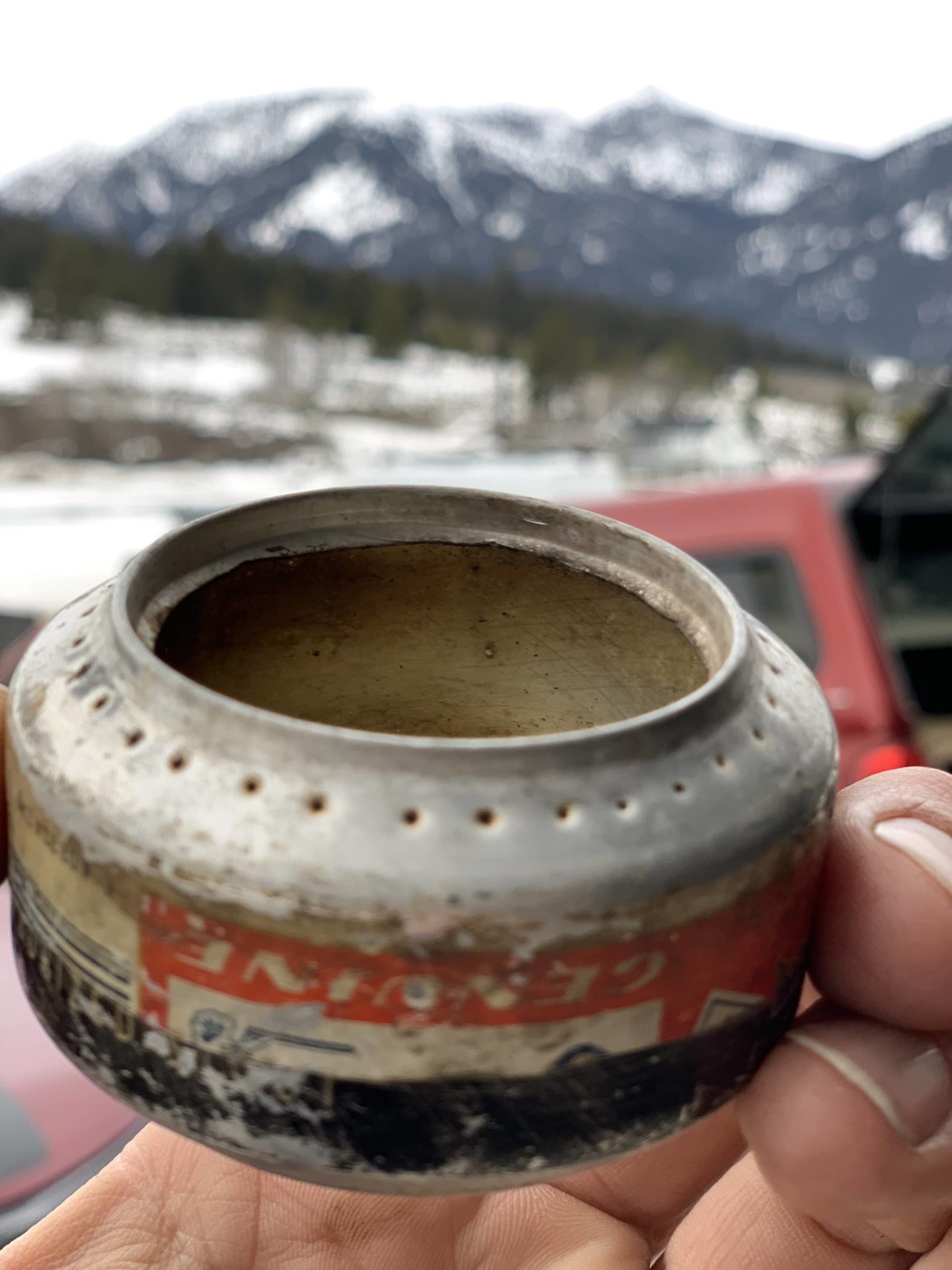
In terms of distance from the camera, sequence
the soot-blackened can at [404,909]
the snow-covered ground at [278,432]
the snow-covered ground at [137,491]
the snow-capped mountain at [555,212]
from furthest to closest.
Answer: the snow-capped mountain at [555,212], the snow-covered ground at [278,432], the snow-covered ground at [137,491], the soot-blackened can at [404,909]

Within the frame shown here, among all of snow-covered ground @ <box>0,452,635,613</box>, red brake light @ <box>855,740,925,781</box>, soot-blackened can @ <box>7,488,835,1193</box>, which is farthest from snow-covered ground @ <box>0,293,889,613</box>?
soot-blackened can @ <box>7,488,835,1193</box>

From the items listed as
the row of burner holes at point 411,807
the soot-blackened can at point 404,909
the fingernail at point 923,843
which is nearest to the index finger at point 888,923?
the fingernail at point 923,843

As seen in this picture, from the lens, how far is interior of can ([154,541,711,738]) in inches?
50.9

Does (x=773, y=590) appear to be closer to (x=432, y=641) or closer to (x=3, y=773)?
(x=432, y=641)

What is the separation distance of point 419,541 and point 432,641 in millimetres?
181

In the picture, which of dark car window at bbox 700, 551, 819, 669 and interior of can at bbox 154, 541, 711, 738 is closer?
interior of can at bbox 154, 541, 711, 738

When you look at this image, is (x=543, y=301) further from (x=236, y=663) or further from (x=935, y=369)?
(x=236, y=663)

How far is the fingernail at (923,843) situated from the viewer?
1.22m

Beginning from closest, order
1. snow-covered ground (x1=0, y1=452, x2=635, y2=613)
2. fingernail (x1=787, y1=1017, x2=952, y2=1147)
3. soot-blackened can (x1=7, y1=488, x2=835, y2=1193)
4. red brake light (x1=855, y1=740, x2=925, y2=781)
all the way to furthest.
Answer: soot-blackened can (x1=7, y1=488, x2=835, y2=1193), fingernail (x1=787, y1=1017, x2=952, y2=1147), red brake light (x1=855, y1=740, x2=925, y2=781), snow-covered ground (x1=0, y1=452, x2=635, y2=613)

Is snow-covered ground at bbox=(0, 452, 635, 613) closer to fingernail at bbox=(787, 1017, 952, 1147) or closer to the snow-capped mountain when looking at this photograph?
fingernail at bbox=(787, 1017, 952, 1147)

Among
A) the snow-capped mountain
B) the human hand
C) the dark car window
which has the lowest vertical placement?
the snow-capped mountain

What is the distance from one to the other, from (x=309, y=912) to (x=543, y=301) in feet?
133

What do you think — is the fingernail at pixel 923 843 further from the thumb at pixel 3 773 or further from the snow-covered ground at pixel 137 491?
the thumb at pixel 3 773

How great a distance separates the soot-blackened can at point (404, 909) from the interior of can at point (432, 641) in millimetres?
171
